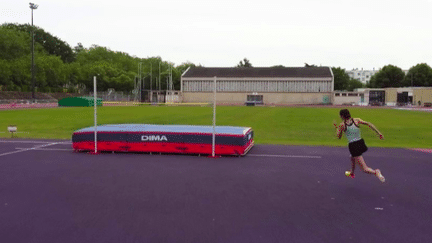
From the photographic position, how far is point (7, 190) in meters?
8.43

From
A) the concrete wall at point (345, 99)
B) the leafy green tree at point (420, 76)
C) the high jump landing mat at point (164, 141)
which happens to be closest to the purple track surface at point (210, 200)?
the high jump landing mat at point (164, 141)

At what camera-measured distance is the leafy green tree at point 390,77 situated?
113m

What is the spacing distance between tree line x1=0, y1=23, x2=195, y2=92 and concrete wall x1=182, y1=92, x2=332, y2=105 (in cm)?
1268

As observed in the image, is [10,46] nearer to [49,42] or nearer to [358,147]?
[49,42]

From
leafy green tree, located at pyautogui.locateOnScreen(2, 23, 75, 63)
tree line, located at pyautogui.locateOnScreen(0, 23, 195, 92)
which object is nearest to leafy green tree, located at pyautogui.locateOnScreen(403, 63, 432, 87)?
tree line, located at pyautogui.locateOnScreen(0, 23, 195, 92)

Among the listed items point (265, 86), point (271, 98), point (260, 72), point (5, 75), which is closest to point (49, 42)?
point (5, 75)

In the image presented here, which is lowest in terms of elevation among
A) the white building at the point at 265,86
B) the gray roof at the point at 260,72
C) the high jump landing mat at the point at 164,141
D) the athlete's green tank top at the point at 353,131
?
the high jump landing mat at the point at 164,141

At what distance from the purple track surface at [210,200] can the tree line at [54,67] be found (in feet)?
226

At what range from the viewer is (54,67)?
8512 centimetres

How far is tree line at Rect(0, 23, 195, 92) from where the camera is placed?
7425cm

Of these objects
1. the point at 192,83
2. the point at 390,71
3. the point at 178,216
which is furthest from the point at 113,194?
the point at 390,71

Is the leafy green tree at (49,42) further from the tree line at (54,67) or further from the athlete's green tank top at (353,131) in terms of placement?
the athlete's green tank top at (353,131)

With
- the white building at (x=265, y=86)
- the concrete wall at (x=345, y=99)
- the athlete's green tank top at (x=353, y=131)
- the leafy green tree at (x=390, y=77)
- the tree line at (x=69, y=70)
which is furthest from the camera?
the leafy green tree at (x=390, y=77)

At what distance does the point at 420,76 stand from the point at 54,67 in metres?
101
